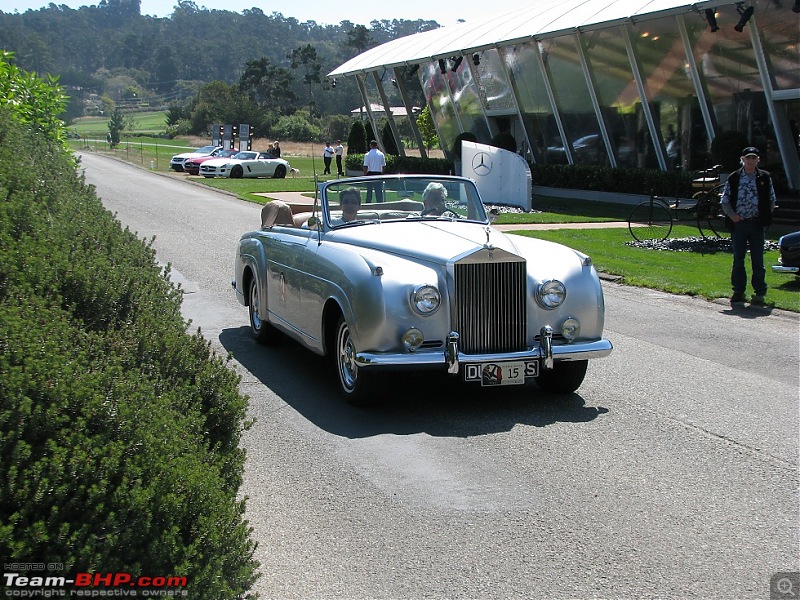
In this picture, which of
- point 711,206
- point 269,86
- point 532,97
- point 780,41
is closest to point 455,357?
point 711,206

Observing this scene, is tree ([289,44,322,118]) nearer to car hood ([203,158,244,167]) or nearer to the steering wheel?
car hood ([203,158,244,167])

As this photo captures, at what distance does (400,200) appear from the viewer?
908 centimetres

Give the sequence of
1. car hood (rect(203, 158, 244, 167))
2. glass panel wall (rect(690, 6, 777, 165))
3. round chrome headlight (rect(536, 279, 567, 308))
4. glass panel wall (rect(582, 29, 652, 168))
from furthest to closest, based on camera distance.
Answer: car hood (rect(203, 158, 244, 167)) → glass panel wall (rect(582, 29, 652, 168)) → glass panel wall (rect(690, 6, 777, 165)) → round chrome headlight (rect(536, 279, 567, 308))

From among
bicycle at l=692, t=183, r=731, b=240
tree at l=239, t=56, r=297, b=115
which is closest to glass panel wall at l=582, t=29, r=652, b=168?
bicycle at l=692, t=183, r=731, b=240

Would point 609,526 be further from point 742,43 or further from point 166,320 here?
point 742,43

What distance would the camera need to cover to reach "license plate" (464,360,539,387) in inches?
277

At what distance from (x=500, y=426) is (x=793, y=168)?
69.0ft

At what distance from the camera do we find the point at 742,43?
83.6 ft

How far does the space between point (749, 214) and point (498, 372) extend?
704cm

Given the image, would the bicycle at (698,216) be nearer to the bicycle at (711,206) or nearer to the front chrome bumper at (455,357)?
the bicycle at (711,206)

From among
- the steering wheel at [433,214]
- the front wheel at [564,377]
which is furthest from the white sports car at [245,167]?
the front wheel at [564,377]

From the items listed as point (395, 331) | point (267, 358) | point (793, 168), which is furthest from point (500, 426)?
point (793, 168)

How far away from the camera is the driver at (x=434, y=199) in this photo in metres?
9.05

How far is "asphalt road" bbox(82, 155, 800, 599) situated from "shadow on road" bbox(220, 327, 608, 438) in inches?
0.9
